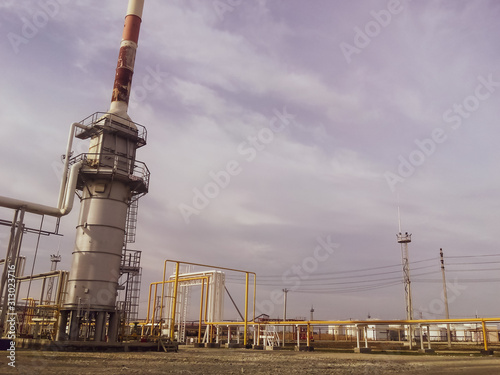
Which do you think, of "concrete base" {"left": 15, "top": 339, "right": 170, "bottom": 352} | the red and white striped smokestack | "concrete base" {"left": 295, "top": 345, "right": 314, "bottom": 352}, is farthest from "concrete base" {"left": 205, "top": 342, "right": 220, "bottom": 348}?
the red and white striped smokestack

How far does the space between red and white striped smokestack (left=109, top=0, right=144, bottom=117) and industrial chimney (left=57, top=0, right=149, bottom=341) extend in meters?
0.07

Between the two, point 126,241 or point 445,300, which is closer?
point 126,241

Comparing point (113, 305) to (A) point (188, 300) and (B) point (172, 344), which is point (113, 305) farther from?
(A) point (188, 300)

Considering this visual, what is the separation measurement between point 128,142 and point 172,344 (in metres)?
13.0

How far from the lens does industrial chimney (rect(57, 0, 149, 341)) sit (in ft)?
77.8

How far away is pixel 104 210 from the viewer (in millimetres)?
25062

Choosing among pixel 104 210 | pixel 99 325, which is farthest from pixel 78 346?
pixel 104 210

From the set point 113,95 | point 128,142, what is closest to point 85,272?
point 128,142

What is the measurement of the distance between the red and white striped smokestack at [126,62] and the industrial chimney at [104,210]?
65 millimetres

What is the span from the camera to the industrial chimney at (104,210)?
2372 centimetres

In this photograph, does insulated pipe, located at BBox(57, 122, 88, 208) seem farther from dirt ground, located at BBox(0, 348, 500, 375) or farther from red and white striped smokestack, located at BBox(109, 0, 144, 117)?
dirt ground, located at BBox(0, 348, 500, 375)

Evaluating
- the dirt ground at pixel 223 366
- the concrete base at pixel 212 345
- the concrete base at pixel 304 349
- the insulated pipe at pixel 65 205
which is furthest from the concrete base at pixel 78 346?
the concrete base at pixel 304 349

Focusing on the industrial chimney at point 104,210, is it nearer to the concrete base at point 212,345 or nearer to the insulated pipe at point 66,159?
the insulated pipe at point 66,159

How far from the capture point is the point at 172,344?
24.3 meters
